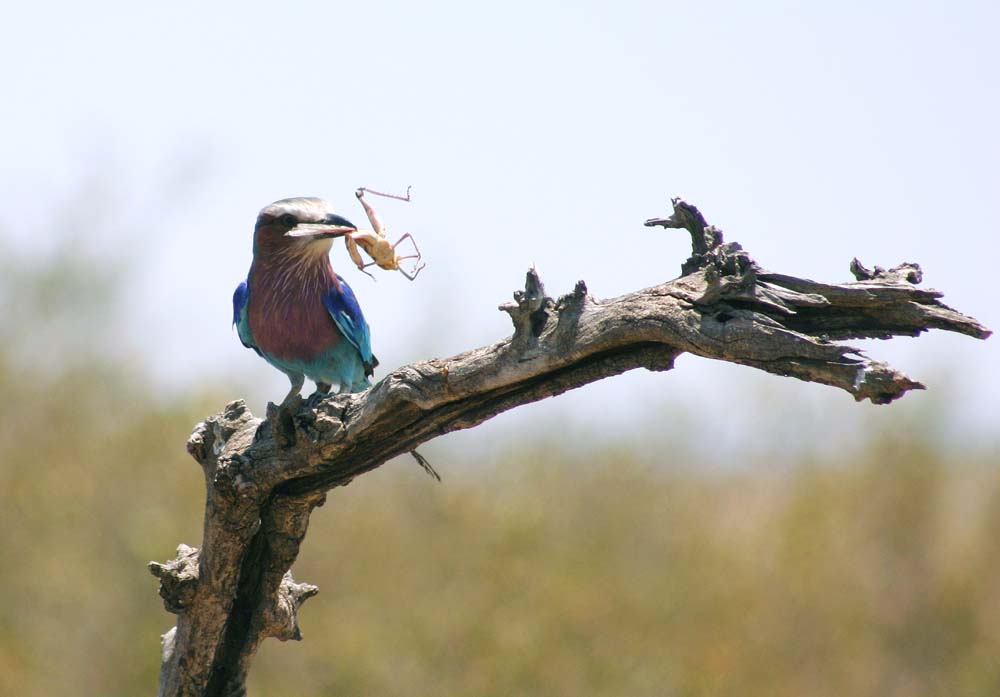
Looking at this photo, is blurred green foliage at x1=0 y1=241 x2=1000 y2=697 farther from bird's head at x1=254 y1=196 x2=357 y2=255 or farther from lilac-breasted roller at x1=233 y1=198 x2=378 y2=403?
bird's head at x1=254 y1=196 x2=357 y2=255

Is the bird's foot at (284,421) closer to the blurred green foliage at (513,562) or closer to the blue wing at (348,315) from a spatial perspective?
the blue wing at (348,315)

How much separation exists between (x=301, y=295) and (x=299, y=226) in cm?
34

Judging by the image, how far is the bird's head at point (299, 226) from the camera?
5562 millimetres

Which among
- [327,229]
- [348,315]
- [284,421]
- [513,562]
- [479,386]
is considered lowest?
[479,386]

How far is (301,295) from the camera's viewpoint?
5.72m

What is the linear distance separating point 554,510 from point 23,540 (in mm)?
7400

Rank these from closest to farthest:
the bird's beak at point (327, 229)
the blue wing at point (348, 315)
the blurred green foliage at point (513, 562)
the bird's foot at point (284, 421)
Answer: the bird's foot at point (284, 421) < the bird's beak at point (327, 229) < the blue wing at point (348, 315) < the blurred green foliage at point (513, 562)

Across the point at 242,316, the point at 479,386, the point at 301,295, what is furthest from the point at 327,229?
the point at 479,386

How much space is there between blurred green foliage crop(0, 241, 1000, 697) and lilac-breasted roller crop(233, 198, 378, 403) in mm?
9434

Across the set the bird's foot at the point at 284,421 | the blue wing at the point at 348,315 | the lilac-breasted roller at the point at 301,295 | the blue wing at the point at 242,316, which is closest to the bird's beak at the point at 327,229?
the lilac-breasted roller at the point at 301,295

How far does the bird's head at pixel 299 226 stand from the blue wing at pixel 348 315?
24 cm

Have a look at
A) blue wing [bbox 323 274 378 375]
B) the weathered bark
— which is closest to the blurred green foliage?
blue wing [bbox 323 274 378 375]

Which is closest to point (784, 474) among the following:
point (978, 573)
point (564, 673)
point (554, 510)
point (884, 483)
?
point (884, 483)

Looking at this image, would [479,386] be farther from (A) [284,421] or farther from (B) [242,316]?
(B) [242,316]
